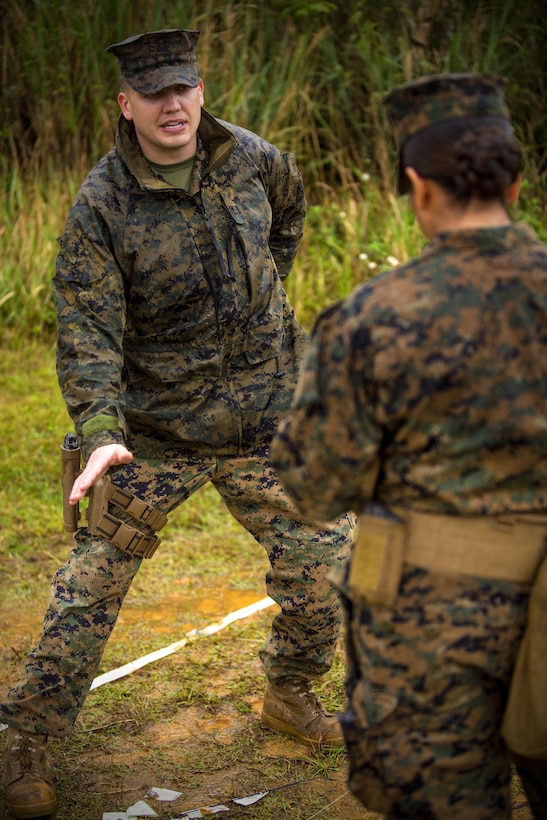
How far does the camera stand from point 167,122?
10.9 feet

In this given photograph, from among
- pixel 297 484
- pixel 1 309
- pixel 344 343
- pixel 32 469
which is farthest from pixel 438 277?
pixel 1 309

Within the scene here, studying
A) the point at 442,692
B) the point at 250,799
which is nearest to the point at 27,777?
the point at 250,799

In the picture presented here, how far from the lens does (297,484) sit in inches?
83.0

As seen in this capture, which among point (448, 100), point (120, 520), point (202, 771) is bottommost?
point (202, 771)

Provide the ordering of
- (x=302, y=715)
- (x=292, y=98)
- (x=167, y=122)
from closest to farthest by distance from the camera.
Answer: (x=167, y=122) → (x=302, y=715) → (x=292, y=98)

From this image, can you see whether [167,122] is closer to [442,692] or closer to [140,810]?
[442,692]

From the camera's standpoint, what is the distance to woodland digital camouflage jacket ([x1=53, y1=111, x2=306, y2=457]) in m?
3.26

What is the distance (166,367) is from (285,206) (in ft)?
2.89

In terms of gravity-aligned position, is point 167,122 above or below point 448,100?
below

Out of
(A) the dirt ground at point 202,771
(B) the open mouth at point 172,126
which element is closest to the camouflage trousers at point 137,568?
(A) the dirt ground at point 202,771

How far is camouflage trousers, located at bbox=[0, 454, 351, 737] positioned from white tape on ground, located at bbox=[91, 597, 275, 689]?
0.71 meters

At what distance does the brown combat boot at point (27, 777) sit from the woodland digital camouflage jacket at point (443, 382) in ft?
5.70

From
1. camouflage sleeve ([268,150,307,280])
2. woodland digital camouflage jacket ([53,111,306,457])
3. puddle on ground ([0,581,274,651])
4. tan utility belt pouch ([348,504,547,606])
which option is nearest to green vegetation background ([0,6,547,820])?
puddle on ground ([0,581,274,651])

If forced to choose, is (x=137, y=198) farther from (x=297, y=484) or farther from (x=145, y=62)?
(x=297, y=484)
